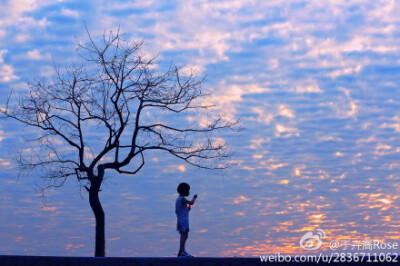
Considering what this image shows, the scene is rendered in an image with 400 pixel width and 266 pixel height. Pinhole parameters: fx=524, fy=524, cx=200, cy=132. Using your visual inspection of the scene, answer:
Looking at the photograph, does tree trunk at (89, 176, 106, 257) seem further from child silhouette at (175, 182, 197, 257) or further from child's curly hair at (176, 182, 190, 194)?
child's curly hair at (176, 182, 190, 194)

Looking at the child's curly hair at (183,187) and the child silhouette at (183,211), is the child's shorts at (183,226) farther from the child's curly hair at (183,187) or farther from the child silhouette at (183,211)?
A: the child's curly hair at (183,187)

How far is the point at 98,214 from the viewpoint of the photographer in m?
16.7

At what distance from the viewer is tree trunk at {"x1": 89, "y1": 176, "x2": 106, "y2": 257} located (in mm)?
16406

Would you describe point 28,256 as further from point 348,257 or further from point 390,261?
point 390,261

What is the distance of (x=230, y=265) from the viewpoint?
1079cm

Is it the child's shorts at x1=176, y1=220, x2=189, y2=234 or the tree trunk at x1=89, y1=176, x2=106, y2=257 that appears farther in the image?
the tree trunk at x1=89, y1=176, x2=106, y2=257

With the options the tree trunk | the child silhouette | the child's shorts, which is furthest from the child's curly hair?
the tree trunk

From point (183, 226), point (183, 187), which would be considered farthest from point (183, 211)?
point (183, 187)

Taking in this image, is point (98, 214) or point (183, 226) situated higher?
point (98, 214)

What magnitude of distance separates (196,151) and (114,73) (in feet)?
12.8

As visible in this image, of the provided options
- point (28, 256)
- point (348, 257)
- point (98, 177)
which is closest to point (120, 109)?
point (98, 177)

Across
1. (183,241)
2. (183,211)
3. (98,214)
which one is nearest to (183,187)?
(183,211)

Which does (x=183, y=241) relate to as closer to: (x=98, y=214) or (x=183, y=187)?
(x=183, y=187)

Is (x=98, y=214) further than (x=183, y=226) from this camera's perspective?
Yes
